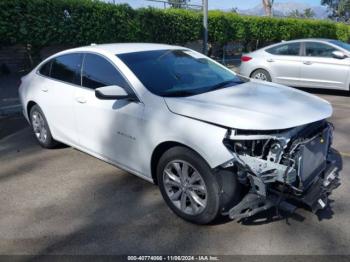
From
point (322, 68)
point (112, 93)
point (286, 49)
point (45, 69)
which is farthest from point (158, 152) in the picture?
point (286, 49)

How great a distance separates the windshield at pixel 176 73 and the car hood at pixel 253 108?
226 millimetres

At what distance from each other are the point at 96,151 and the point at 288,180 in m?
2.39

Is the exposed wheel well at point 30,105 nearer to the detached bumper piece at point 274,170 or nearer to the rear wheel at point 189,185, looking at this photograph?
the rear wheel at point 189,185

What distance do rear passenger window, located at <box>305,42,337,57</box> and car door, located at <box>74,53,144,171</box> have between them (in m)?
6.89

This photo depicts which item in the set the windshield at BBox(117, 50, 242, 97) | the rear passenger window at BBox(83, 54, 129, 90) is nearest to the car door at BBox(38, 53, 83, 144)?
the rear passenger window at BBox(83, 54, 129, 90)

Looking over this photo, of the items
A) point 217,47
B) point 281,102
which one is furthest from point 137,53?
point 217,47

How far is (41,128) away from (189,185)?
313 cm

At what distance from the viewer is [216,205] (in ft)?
11.3

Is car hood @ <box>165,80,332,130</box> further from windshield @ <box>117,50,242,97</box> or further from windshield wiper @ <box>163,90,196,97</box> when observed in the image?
windshield @ <box>117,50,242,97</box>

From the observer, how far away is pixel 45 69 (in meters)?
5.84

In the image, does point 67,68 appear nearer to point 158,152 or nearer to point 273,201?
point 158,152

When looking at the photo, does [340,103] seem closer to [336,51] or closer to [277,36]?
[336,51]

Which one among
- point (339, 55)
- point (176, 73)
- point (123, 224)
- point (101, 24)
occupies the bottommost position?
point (123, 224)

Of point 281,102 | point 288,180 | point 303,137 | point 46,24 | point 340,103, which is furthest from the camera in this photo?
point 46,24
